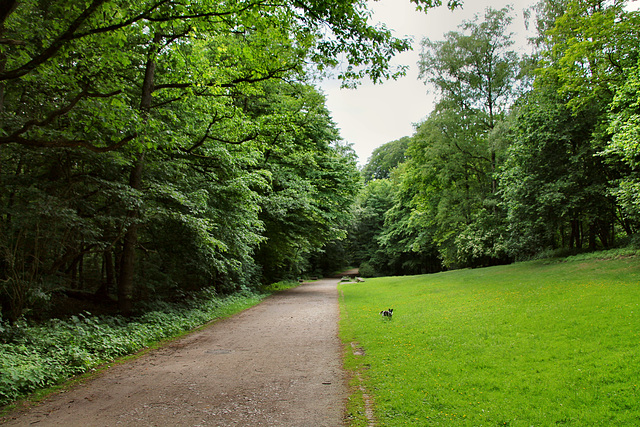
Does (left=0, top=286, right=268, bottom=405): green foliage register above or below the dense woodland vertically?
below

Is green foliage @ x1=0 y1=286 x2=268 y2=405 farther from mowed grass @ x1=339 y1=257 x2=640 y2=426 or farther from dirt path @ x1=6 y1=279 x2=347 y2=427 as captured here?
mowed grass @ x1=339 y1=257 x2=640 y2=426

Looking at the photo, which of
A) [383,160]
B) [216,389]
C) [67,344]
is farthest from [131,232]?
[383,160]

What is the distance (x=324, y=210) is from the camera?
2242 cm

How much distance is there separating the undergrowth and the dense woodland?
34.2 inches

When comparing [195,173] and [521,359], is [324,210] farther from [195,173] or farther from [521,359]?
[521,359]

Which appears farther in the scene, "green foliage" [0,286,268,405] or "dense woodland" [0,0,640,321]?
"dense woodland" [0,0,640,321]

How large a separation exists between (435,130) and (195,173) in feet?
63.9

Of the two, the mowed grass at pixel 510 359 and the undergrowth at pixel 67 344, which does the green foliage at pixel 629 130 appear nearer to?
the mowed grass at pixel 510 359

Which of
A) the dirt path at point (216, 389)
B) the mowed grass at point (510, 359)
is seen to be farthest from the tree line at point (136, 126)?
the mowed grass at point (510, 359)

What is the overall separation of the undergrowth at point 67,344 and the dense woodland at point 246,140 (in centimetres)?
87

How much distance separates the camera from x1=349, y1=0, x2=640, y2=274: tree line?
15453 millimetres

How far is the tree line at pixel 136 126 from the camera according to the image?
586 cm

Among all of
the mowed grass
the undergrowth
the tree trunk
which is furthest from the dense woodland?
the mowed grass

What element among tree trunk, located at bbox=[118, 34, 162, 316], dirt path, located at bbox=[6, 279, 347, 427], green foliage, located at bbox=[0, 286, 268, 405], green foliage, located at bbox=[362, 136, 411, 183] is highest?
green foliage, located at bbox=[362, 136, 411, 183]
